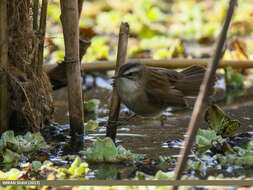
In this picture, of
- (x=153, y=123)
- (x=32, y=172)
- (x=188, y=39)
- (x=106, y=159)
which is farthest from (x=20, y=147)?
(x=188, y=39)

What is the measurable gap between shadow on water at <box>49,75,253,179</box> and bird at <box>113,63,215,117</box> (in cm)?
28

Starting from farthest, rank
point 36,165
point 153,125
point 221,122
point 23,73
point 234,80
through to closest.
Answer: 1. point 234,80
2. point 153,125
3. point 23,73
4. point 221,122
5. point 36,165

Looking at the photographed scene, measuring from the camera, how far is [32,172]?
3648 millimetres

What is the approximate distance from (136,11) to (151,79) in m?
5.85

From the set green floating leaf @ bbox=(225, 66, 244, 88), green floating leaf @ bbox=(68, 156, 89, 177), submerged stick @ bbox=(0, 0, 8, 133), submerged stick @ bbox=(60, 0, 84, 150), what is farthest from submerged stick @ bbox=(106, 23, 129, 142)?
green floating leaf @ bbox=(225, 66, 244, 88)

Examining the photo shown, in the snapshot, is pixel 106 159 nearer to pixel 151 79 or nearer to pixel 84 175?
pixel 84 175

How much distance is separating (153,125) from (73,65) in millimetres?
1283

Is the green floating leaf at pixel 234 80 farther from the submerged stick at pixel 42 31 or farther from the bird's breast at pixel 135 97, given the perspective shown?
the submerged stick at pixel 42 31

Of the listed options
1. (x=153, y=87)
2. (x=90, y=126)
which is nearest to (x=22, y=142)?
(x=90, y=126)

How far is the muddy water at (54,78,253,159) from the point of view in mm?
4434

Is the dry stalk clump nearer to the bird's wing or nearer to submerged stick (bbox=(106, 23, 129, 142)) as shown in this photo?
submerged stick (bbox=(106, 23, 129, 142))

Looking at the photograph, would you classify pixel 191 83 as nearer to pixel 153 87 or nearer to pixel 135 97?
pixel 153 87

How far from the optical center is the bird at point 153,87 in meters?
4.44

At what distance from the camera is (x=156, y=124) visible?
524 centimetres
